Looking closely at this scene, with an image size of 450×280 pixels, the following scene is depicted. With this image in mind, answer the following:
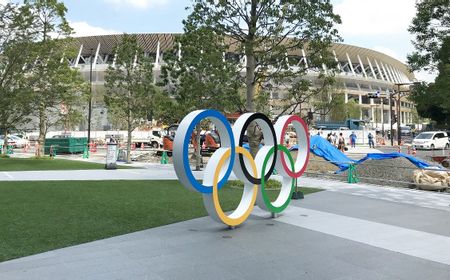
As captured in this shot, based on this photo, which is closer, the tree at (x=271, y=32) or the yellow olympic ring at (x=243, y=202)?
the yellow olympic ring at (x=243, y=202)

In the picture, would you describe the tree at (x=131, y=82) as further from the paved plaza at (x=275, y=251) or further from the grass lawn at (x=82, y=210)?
the paved plaza at (x=275, y=251)

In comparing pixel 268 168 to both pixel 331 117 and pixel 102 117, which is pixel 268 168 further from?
pixel 331 117

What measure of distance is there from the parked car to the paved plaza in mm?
34333

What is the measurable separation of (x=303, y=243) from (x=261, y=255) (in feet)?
3.42

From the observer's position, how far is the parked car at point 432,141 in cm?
4122

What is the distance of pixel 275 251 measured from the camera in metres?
6.40

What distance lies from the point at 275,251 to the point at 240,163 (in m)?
2.16

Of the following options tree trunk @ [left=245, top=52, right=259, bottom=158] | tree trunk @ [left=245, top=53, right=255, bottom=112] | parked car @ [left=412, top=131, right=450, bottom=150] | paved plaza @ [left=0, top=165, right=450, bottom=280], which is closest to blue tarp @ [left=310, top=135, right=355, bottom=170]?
tree trunk @ [left=245, top=52, right=259, bottom=158]

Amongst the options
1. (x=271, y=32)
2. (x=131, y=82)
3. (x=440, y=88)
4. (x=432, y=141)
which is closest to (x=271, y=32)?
(x=271, y=32)

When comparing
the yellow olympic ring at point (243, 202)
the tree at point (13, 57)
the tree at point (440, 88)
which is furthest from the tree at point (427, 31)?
the tree at point (13, 57)

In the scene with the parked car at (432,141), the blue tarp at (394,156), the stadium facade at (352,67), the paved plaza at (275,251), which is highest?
the stadium facade at (352,67)

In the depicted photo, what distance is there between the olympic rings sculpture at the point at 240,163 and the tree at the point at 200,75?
5.74 meters

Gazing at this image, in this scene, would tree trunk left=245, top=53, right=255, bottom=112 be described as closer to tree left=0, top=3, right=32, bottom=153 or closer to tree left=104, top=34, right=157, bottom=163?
tree left=0, top=3, right=32, bottom=153

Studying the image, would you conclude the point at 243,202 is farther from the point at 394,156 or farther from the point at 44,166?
the point at 44,166
